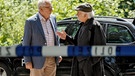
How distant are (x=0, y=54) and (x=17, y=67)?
528 centimetres

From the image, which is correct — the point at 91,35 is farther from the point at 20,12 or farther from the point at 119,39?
the point at 20,12

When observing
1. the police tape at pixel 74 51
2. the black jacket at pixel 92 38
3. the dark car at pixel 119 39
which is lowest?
the dark car at pixel 119 39

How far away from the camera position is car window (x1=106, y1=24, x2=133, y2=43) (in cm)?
797

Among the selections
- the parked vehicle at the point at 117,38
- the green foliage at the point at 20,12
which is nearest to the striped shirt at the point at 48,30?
the parked vehicle at the point at 117,38

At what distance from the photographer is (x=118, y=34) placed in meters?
8.04

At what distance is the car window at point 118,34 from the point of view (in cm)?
797

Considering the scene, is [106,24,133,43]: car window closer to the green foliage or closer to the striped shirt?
the striped shirt

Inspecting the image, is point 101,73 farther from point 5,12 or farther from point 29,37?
point 5,12

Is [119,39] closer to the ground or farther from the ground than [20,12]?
closer to the ground

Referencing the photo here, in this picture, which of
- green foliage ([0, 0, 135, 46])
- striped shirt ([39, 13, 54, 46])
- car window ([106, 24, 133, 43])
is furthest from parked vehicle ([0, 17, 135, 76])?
green foliage ([0, 0, 135, 46])

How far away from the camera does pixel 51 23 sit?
18.3 feet

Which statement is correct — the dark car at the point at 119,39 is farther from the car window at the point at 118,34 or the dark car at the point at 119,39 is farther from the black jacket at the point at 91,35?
the black jacket at the point at 91,35

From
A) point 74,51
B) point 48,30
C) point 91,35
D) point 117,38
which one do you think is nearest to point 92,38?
point 91,35

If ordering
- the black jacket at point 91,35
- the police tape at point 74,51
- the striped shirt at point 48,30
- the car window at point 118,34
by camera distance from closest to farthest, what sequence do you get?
the police tape at point 74,51 → the black jacket at point 91,35 → the striped shirt at point 48,30 → the car window at point 118,34
